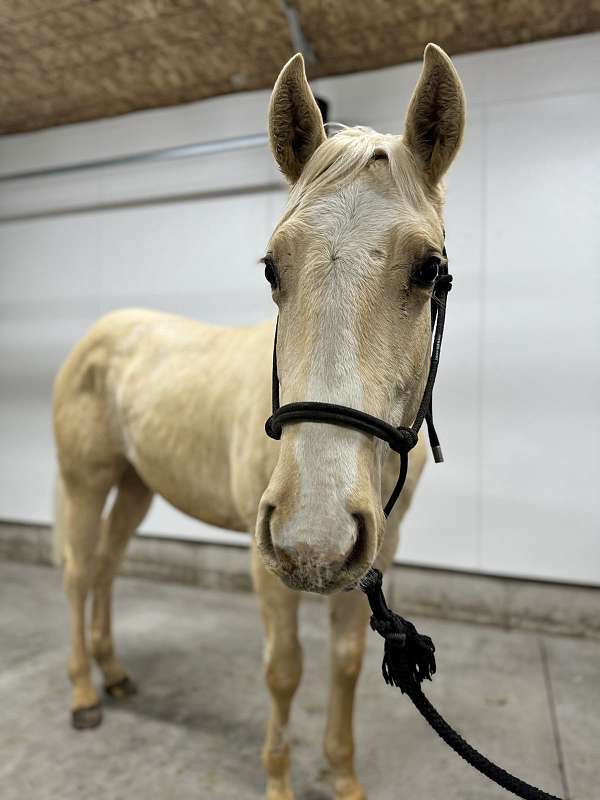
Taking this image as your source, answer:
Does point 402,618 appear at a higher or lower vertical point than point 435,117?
lower

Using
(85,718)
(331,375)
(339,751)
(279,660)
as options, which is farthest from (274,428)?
(85,718)

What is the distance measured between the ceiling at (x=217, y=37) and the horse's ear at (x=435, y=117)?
6.41 ft

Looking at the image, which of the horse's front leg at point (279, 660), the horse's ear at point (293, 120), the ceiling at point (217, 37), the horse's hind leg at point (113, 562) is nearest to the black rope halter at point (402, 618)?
the horse's ear at point (293, 120)

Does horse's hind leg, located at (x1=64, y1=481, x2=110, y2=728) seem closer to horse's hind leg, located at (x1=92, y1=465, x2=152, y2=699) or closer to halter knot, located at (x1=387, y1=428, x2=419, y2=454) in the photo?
horse's hind leg, located at (x1=92, y1=465, x2=152, y2=699)

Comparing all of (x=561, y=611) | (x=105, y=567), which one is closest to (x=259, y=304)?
(x=105, y=567)

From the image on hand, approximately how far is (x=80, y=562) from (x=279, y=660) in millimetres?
990

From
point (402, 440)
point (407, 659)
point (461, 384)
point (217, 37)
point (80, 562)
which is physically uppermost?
point (217, 37)

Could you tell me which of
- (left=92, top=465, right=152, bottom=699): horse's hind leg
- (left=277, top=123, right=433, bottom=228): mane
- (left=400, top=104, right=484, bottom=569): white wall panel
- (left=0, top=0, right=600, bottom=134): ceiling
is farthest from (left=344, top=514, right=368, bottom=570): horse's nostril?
(left=0, top=0, right=600, bottom=134): ceiling

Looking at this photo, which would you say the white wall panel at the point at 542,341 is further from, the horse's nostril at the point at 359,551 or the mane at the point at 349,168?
the horse's nostril at the point at 359,551

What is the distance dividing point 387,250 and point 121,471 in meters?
1.67

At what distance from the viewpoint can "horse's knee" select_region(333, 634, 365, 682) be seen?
5.11 ft

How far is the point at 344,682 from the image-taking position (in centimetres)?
157

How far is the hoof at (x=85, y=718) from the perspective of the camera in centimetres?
195

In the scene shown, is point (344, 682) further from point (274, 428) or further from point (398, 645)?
point (274, 428)
